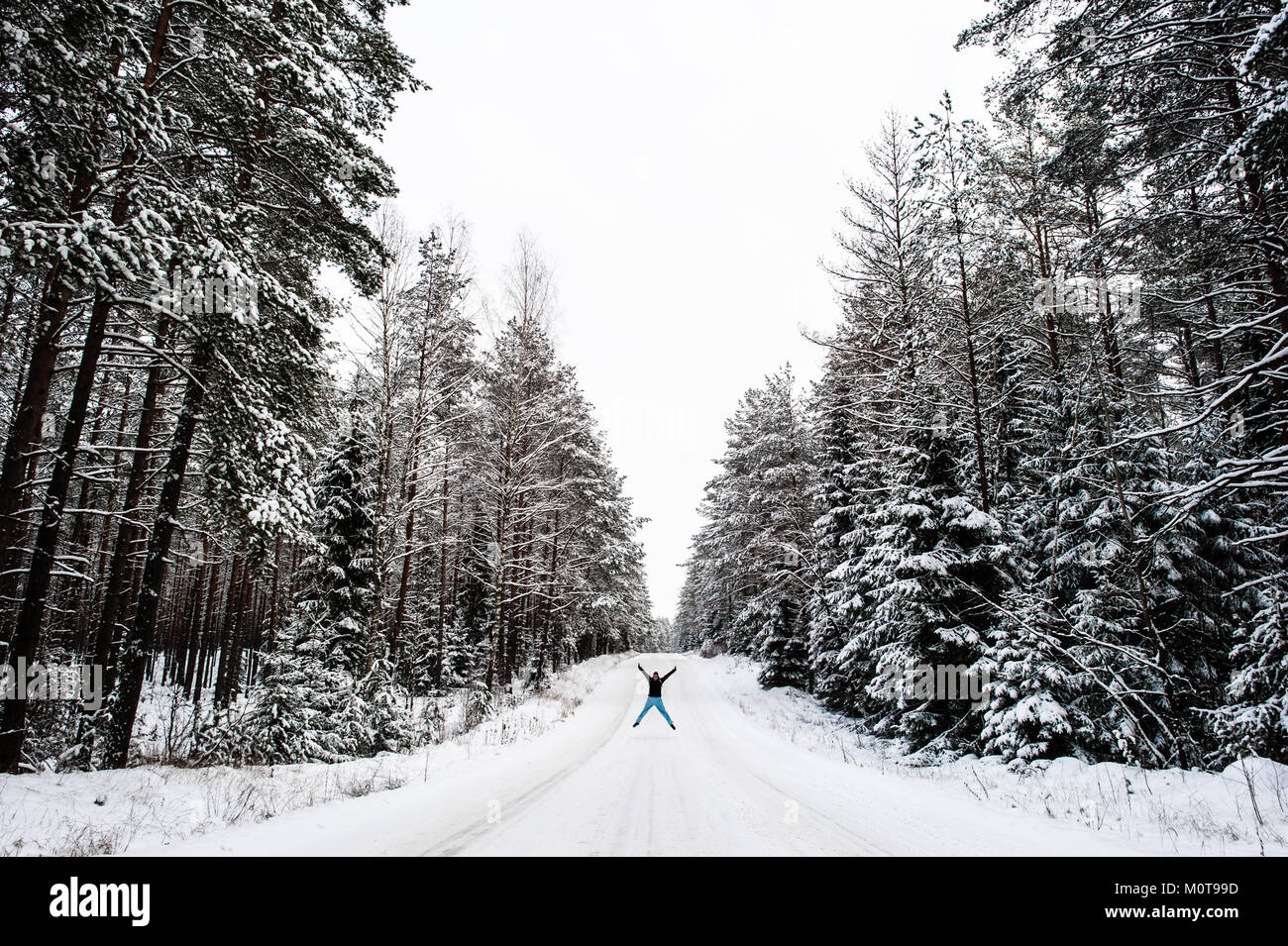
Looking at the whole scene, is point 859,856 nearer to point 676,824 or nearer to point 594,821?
point 676,824

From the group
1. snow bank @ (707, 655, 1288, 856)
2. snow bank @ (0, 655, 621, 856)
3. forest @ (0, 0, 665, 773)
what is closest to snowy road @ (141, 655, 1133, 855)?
snow bank @ (0, 655, 621, 856)

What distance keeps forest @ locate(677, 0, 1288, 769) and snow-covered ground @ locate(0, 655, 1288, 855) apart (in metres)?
1.67

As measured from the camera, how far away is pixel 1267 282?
25.6 ft

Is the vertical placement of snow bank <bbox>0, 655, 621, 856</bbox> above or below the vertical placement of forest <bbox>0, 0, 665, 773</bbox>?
below

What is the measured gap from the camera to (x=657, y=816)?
612 cm

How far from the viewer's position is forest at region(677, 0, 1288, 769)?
24.6 ft

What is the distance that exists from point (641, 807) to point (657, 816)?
1.58ft

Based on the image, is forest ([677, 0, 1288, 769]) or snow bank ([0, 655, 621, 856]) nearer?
snow bank ([0, 655, 621, 856])

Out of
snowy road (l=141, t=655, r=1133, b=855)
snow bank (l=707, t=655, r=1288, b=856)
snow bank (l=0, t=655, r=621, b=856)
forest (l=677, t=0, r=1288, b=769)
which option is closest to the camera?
snow bank (l=0, t=655, r=621, b=856)

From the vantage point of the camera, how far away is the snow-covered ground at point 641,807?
4957mm

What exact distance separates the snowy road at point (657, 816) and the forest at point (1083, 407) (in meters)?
3.79

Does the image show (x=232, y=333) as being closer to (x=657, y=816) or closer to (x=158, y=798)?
(x=158, y=798)

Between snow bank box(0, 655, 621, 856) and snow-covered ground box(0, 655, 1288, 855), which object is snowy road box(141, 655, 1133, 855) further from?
snow bank box(0, 655, 621, 856)
